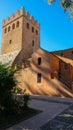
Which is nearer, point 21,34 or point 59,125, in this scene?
point 59,125

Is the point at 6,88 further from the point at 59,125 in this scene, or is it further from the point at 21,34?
the point at 21,34

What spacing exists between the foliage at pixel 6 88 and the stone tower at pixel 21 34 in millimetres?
25972

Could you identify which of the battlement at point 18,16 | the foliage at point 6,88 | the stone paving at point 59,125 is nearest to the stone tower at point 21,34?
the battlement at point 18,16

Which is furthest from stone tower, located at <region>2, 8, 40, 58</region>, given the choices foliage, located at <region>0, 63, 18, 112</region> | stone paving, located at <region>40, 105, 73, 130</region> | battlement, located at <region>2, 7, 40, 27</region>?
stone paving, located at <region>40, 105, 73, 130</region>

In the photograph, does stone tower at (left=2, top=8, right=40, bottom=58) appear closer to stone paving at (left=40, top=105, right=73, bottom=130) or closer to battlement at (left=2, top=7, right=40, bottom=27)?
battlement at (left=2, top=7, right=40, bottom=27)

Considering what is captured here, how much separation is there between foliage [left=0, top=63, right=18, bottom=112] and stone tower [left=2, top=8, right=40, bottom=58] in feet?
85.2

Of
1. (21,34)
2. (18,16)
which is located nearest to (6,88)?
(21,34)

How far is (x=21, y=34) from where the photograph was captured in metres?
36.1

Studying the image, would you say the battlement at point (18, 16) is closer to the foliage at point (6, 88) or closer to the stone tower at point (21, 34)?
the stone tower at point (21, 34)

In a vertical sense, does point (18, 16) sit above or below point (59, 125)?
above

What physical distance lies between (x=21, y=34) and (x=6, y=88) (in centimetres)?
2856

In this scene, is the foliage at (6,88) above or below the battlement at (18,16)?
below

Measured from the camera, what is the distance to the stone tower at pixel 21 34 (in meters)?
36.3

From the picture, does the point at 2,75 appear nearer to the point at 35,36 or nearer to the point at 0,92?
the point at 0,92
